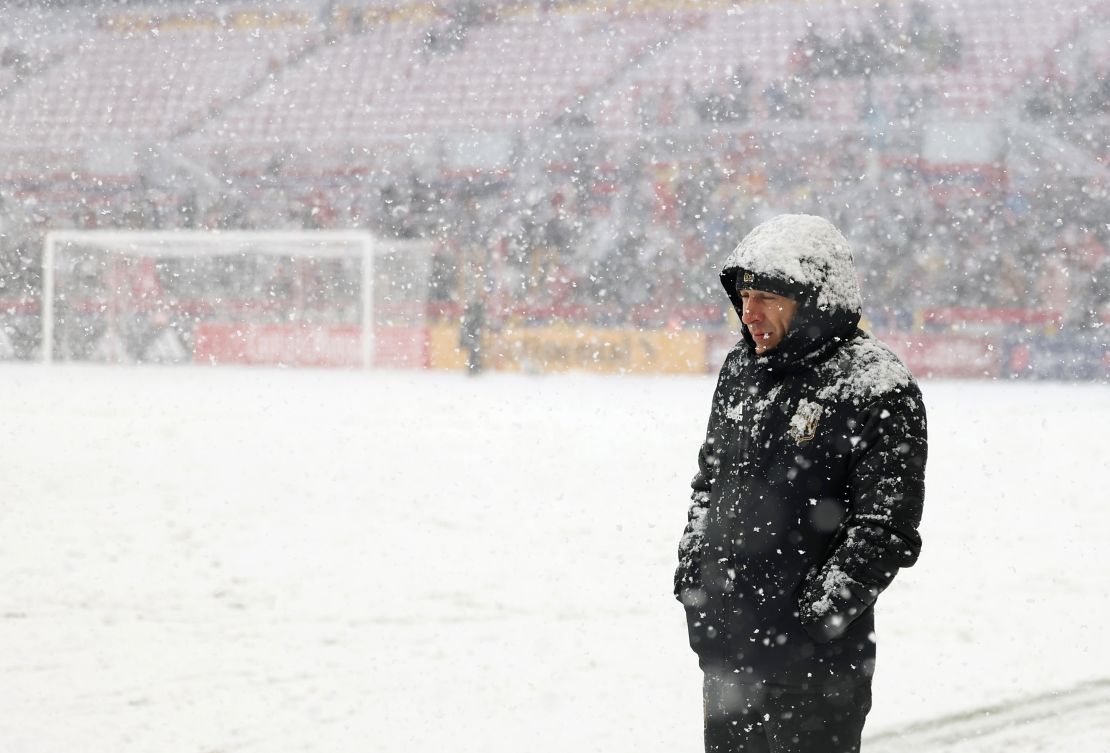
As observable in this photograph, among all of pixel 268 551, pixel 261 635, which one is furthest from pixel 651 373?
pixel 261 635

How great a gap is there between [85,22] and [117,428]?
63.3ft

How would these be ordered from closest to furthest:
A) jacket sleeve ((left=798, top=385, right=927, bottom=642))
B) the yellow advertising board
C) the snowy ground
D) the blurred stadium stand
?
jacket sleeve ((left=798, top=385, right=927, bottom=642))
the snowy ground
the yellow advertising board
the blurred stadium stand

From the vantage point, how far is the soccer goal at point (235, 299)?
1767 cm

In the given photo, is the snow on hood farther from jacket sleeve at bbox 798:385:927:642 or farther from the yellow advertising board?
the yellow advertising board

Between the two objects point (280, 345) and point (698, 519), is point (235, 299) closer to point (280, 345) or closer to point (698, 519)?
point (280, 345)

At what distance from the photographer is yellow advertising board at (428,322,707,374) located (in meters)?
17.1

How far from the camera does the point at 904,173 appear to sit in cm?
1973

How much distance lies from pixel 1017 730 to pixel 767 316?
1987mm

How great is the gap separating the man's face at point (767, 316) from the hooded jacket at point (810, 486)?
0.02m

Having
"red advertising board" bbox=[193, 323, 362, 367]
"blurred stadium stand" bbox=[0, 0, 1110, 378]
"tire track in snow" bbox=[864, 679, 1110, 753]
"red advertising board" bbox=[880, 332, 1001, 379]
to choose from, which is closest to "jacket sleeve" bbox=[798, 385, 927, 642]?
"tire track in snow" bbox=[864, 679, 1110, 753]

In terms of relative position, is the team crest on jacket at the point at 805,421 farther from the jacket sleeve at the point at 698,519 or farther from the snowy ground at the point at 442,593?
the snowy ground at the point at 442,593

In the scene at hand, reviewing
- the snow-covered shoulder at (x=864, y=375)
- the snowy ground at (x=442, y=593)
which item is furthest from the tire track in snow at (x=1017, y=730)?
the snow-covered shoulder at (x=864, y=375)

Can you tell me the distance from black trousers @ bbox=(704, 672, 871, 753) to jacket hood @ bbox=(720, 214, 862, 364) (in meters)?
0.49

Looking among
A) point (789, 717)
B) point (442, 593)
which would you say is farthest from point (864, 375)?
point (442, 593)
